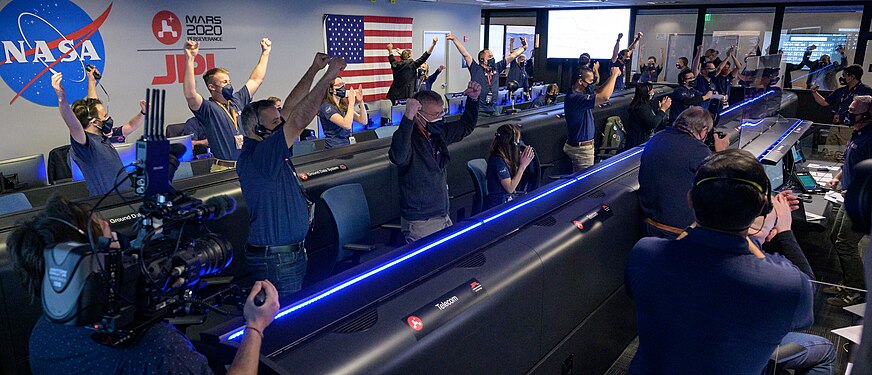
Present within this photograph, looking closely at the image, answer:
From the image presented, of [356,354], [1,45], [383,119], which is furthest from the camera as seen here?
[383,119]

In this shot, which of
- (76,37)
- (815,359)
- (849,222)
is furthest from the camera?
(76,37)

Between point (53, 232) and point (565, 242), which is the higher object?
point (53, 232)

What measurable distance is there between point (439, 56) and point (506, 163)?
894 centimetres

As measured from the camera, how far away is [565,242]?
2441mm

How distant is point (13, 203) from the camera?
2.98 m

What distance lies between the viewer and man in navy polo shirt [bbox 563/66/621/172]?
5134 millimetres

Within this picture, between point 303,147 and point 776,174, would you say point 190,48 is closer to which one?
point 303,147

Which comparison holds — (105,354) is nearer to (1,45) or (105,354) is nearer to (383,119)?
(383,119)

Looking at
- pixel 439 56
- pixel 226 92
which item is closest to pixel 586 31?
pixel 439 56

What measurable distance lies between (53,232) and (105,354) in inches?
11.0

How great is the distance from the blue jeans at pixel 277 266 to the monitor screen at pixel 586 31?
1212cm

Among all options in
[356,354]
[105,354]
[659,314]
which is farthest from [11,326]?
[659,314]

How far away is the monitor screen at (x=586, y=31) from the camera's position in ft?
43.8

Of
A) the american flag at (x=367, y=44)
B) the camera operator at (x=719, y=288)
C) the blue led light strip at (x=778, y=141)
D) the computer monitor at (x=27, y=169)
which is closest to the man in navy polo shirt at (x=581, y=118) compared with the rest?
the blue led light strip at (x=778, y=141)
